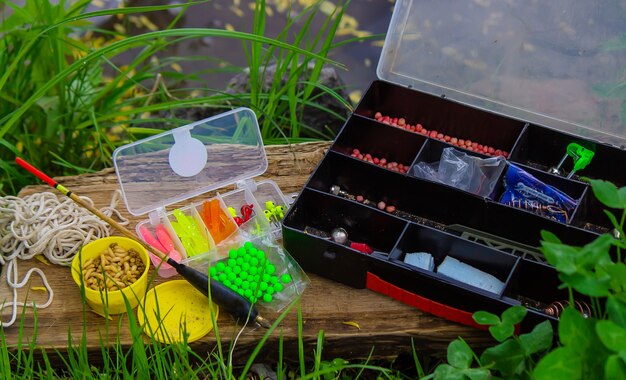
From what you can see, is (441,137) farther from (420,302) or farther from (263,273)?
(263,273)

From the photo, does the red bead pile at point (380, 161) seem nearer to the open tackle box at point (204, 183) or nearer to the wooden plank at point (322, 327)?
the open tackle box at point (204, 183)

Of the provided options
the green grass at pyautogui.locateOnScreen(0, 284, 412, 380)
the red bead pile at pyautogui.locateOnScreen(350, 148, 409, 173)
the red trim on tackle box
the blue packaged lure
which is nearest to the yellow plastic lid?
the green grass at pyautogui.locateOnScreen(0, 284, 412, 380)

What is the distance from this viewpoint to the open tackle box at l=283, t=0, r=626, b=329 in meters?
1.94

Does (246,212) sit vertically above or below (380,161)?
below

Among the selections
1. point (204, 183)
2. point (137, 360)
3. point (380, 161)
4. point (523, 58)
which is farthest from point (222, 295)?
point (523, 58)

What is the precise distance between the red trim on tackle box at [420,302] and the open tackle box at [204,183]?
322 mm

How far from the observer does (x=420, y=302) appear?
6.45 feet

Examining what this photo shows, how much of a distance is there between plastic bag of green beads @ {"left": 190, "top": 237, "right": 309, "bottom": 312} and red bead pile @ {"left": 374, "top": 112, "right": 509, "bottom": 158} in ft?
1.77

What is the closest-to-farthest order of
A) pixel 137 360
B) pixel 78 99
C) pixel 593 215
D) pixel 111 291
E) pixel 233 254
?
pixel 137 360 < pixel 111 291 < pixel 233 254 < pixel 593 215 < pixel 78 99

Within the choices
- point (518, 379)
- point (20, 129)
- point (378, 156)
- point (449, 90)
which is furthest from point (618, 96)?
point (20, 129)

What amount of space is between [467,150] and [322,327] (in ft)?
2.14

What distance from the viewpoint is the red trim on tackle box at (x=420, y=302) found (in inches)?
75.7

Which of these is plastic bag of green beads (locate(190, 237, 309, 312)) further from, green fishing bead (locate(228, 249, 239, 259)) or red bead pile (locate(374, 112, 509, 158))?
red bead pile (locate(374, 112, 509, 158))

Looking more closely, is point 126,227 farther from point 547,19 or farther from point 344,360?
point 547,19
